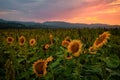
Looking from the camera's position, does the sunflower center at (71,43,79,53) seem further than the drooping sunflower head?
Yes

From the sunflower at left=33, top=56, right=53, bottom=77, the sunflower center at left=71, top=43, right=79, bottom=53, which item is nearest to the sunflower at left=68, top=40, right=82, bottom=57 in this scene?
the sunflower center at left=71, top=43, right=79, bottom=53

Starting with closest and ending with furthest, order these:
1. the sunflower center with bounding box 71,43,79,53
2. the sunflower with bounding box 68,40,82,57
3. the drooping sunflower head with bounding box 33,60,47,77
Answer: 1. the drooping sunflower head with bounding box 33,60,47,77
2. the sunflower with bounding box 68,40,82,57
3. the sunflower center with bounding box 71,43,79,53

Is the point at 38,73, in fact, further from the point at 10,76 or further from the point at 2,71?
the point at 2,71

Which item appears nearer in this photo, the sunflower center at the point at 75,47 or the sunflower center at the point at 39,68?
the sunflower center at the point at 39,68

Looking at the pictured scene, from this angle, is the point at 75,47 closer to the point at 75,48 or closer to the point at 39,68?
the point at 75,48

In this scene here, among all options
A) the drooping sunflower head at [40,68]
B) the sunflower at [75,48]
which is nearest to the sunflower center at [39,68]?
the drooping sunflower head at [40,68]

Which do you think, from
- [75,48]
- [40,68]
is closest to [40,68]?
[40,68]

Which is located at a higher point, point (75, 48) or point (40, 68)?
point (75, 48)

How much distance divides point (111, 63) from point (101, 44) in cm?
72

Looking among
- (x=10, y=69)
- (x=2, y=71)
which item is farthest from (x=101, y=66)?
(x=2, y=71)

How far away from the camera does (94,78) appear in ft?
9.46

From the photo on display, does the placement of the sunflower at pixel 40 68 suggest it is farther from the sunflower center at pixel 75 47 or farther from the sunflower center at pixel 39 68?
the sunflower center at pixel 75 47

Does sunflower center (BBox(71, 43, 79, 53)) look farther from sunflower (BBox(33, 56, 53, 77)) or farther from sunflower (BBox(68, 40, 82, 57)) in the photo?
sunflower (BBox(33, 56, 53, 77))

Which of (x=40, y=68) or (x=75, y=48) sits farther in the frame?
(x=75, y=48)
